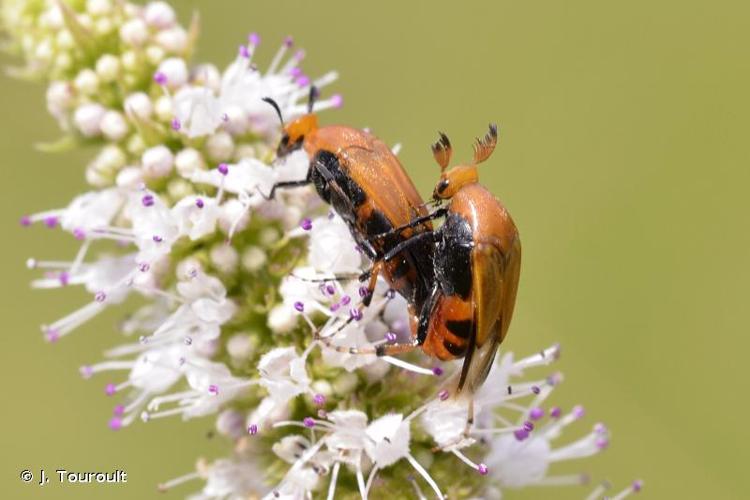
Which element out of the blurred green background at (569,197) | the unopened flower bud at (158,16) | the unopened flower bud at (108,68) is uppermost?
the unopened flower bud at (158,16)

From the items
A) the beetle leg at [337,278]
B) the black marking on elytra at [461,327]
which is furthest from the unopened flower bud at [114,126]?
the black marking on elytra at [461,327]

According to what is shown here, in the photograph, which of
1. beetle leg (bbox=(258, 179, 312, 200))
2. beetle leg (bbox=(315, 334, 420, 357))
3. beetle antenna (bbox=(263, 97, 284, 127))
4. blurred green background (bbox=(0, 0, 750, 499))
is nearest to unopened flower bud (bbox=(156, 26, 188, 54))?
beetle antenna (bbox=(263, 97, 284, 127))

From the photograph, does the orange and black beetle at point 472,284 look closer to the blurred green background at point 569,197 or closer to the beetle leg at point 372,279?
the beetle leg at point 372,279

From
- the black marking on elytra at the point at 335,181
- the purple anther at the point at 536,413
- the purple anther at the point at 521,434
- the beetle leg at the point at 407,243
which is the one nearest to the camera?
the beetle leg at the point at 407,243

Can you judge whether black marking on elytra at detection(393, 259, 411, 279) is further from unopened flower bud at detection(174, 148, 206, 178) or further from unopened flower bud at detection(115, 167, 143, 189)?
unopened flower bud at detection(115, 167, 143, 189)

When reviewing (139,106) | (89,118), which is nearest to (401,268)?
(139,106)

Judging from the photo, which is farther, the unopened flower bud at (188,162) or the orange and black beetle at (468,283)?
the unopened flower bud at (188,162)

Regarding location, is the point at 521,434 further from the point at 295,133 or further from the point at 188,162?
the point at 188,162
